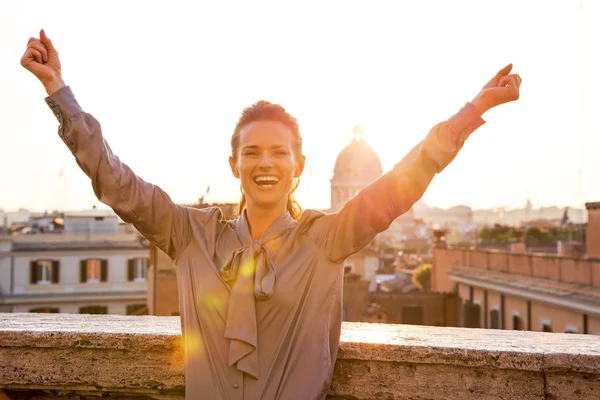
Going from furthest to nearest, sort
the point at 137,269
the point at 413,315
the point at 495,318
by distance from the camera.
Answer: the point at 137,269, the point at 413,315, the point at 495,318

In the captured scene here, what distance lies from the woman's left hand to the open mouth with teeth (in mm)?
637

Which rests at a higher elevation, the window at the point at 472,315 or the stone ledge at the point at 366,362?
the stone ledge at the point at 366,362

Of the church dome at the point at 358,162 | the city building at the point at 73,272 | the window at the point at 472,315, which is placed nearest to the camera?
the window at the point at 472,315

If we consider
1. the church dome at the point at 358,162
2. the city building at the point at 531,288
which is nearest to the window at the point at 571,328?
the city building at the point at 531,288

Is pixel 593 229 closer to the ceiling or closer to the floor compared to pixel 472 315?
closer to the ceiling

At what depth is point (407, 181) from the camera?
1.90m

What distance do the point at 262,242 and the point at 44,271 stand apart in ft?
99.5

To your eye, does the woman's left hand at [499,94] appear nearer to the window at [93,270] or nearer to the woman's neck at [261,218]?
the woman's neck at [261,218]

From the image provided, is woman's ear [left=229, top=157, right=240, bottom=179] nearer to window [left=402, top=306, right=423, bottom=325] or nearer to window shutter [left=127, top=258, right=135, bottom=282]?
window [left=402, top=306, right=423, bottom=325]

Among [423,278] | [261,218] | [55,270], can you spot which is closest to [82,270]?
[55,270]

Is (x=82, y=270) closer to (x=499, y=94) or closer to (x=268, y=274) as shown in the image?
(x=268, y=274)

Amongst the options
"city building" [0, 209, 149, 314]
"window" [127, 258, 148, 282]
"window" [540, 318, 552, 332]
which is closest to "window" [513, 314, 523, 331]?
"window" [540, 318, 552, 332]

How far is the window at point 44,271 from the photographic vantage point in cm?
2992

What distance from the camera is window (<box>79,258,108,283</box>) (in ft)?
99.7
